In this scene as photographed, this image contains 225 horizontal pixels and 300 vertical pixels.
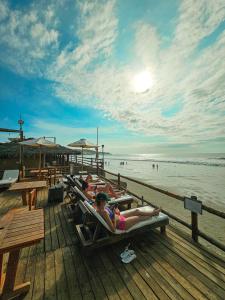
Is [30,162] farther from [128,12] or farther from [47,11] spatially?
[128,12]

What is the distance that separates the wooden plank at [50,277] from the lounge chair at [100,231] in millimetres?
590

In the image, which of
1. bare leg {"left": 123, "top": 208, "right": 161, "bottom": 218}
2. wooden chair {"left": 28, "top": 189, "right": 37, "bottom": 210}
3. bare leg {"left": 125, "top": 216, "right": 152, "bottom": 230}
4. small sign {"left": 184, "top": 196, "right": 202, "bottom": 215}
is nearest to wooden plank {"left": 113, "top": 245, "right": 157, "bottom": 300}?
bare leg {"left": 125, "top": 216, "right": 152, "bottom": 230}

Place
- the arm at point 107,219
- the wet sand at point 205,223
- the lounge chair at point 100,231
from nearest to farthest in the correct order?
the lounge chair at point 100,231 → the arm at point 107,219 → the wet sand at point 205,223

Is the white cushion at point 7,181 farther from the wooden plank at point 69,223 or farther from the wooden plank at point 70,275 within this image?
the wooden plank at point 70,275

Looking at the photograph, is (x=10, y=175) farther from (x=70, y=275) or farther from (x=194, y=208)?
(x=194, y=208)

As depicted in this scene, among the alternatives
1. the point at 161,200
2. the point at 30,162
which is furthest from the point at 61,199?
the point at 30,162

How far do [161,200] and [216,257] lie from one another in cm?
1011

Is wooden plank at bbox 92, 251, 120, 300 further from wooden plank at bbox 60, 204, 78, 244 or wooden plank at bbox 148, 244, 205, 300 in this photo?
wooden plank at bbox 148, 244, 205, 300

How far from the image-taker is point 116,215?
327 cm

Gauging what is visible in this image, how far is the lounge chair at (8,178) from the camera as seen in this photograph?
7695mm

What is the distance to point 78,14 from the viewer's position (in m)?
5.27

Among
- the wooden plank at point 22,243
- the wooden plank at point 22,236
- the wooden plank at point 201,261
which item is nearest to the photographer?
the wooden plank at point 22,243

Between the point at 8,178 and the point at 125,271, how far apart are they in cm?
852

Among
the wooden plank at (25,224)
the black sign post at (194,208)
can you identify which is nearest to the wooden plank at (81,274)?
the wooden plank at (25,224)
